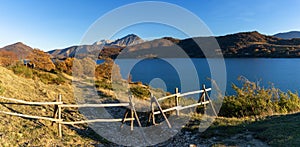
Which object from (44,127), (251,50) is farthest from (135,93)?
(251,50)

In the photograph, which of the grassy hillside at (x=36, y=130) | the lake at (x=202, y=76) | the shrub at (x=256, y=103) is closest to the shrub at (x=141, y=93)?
the lake at (x=202, y=76)

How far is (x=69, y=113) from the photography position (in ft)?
31.3

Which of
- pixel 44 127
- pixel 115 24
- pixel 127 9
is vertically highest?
pixel 127 9

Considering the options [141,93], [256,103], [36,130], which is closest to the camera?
[36,130]

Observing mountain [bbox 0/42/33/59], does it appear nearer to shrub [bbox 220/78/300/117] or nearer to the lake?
the lake

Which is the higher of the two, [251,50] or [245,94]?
[251,50]

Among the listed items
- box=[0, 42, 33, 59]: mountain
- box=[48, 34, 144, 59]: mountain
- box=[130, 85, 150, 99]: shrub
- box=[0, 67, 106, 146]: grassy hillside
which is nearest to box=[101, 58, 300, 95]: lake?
box=[48, 34, 144, 59]: mountain

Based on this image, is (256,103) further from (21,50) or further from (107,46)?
(21,50)

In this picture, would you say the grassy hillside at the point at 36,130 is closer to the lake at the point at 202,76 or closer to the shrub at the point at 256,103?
the shrub at the point at 256,103

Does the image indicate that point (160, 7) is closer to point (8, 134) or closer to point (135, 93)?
point (135, 93)

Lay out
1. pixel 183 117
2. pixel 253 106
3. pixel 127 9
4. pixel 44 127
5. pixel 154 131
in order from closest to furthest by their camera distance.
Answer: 1. pixel 44 127
2. pixel 154 131
3. pixel 183 117
4. pixel 127 9
5. pixel 253 106

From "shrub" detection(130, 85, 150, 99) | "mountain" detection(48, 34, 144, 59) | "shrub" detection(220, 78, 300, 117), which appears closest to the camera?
"shrub" detection(220, 78, 300, 117)

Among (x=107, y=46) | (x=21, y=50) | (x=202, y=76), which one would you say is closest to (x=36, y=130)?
(x=107, y=46)

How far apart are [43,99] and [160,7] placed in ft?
24.2
